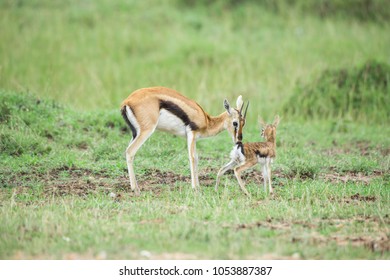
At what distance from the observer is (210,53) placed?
13.5 meters

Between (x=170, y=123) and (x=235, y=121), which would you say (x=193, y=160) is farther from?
(x=235, y=121)

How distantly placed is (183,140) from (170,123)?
199cm

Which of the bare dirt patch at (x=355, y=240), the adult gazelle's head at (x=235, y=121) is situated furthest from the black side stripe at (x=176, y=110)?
the bare dirt patch at (x=355, y=240)

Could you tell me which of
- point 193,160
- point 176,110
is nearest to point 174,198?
point 193,160

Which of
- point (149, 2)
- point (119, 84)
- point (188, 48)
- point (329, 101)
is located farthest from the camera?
point (149, 2)

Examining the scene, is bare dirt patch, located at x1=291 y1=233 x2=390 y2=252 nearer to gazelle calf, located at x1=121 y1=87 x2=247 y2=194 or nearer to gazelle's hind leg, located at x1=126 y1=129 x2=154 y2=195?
gazelle calf, located at x1=121 y1=87 x2=247 y2=194

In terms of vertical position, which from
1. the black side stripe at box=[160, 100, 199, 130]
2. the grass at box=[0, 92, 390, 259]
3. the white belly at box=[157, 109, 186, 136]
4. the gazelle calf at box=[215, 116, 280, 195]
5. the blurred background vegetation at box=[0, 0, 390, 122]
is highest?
the blurred background vegetation at box=[0, 0, 390, 122]

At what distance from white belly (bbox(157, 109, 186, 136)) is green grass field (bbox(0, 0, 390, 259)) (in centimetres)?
58

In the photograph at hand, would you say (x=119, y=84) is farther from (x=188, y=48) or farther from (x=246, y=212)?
(x=246, y=212)

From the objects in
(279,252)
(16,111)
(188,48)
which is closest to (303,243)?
(279,252)

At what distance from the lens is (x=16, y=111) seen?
8.95 m

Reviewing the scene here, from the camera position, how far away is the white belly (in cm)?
707

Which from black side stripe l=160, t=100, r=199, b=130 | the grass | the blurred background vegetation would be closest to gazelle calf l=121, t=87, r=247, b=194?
black side stripe l=160, t=100, r=199, b=130

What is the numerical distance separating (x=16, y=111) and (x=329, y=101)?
4.97 m
